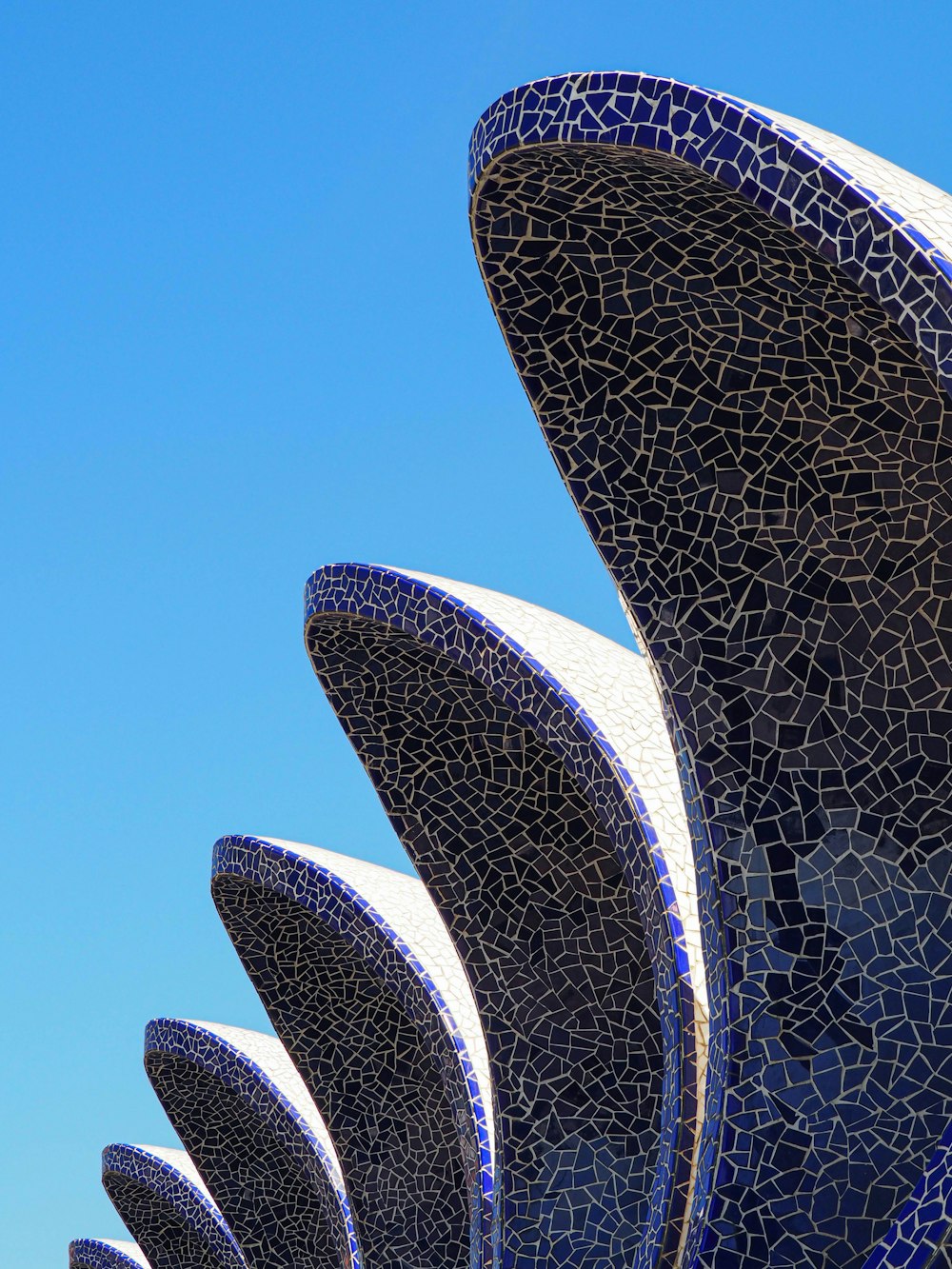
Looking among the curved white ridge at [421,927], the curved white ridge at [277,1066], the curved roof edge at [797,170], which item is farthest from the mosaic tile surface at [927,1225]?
the curved white ridge at [277,1066]

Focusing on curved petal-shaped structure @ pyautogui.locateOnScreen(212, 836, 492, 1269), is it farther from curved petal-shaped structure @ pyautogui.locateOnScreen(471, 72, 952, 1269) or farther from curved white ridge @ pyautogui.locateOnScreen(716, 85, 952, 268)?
curved white ridge @ pyautogui.locateOnScreen(716, 85, 952, 268)

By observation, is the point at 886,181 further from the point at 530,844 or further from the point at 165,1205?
the point at 165,1205

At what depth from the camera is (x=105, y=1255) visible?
26828mm

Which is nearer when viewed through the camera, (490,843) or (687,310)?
(687,310)

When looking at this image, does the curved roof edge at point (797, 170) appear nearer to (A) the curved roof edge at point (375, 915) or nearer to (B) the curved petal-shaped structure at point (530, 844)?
(B) the curved petal-shaped structure at point (530, 844)

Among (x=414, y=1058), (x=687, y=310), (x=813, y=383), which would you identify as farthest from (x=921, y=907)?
(x=414, y=1058)

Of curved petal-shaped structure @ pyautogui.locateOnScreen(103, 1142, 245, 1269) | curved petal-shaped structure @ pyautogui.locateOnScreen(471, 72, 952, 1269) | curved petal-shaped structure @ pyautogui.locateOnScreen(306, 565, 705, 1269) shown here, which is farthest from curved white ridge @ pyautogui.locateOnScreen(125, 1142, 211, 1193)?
curved petal-shaped structure @ pyautogui.locateOnScreen(471, 72, 952, 1269)

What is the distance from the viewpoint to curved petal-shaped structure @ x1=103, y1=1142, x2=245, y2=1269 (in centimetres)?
2097

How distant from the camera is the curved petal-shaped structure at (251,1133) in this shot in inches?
688

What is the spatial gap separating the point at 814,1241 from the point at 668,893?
2.20 metres

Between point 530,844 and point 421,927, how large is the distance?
10.9 feet

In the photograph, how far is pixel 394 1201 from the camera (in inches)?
569

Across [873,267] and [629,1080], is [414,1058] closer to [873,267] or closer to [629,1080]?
[629,1080]

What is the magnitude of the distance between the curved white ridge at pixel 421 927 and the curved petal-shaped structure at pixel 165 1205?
7826mm
